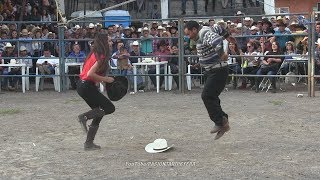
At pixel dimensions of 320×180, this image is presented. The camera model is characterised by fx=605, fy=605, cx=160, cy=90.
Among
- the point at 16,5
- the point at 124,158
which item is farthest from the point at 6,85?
the point at 124,158

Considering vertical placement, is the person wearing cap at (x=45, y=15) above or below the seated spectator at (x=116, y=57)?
above

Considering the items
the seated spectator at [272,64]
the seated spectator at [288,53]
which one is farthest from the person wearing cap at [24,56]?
the seated spectator at [288,53]

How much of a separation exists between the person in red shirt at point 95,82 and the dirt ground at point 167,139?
0.35 m

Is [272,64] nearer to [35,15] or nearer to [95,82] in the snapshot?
[95,82]

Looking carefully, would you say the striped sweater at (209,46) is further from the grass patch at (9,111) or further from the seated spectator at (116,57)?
the seated spectator at (116,57)

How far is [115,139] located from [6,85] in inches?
300

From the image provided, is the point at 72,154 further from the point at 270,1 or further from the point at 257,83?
the point at 270,1

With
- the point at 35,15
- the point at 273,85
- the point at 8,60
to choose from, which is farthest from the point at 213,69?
the point at 35,15

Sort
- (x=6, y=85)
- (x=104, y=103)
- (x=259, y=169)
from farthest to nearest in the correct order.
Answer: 1. (x=6, y=85)
2. (x=104, y=103)
3. (x=259, y=169)

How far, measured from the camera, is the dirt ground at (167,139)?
6617 mm

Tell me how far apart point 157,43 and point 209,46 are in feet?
22.2

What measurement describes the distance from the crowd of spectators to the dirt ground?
1.47 meters

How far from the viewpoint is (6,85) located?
15414 mm

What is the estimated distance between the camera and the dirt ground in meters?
6.62
